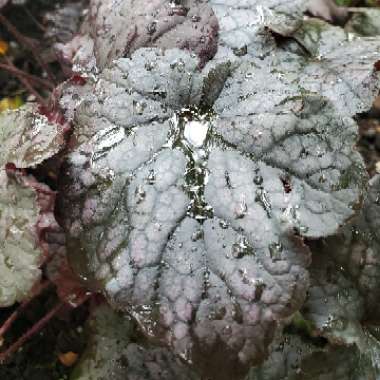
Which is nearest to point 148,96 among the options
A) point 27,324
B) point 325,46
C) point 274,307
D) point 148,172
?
point 148,172

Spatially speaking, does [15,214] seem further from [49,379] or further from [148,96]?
[49,379]

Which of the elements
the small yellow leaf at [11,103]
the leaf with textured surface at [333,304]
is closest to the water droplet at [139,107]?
the leaf with textured surface at [333,304]

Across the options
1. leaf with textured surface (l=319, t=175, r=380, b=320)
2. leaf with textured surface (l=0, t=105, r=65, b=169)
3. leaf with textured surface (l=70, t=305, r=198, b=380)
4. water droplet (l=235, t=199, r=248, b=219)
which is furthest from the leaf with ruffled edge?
leaf with textured surface (l=70, t=305, r=198, b=380)

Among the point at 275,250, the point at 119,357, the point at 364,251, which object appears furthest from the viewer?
the point at 119,357

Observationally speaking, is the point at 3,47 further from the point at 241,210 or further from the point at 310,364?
the point at 310,364

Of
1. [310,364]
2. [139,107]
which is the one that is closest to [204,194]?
[139,107]
